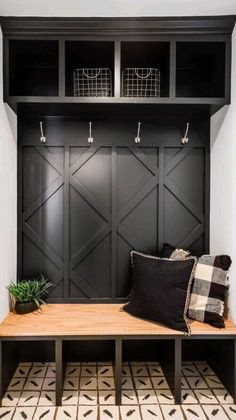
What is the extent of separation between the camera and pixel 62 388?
1951mm

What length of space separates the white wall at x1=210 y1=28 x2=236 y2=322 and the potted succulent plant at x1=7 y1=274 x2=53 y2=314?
1413mm

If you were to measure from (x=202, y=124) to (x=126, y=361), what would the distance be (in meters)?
2.06

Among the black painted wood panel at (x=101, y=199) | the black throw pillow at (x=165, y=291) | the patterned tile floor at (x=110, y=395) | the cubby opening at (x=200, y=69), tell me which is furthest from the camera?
the black painted wood panel at (x=101, y=199)

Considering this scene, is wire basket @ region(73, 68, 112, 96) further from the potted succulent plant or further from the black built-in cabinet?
the potted succulent plant

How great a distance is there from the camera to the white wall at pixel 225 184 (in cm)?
202

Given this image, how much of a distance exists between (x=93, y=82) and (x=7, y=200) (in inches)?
43.1

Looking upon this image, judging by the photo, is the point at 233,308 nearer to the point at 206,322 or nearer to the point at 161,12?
the point at 206,322

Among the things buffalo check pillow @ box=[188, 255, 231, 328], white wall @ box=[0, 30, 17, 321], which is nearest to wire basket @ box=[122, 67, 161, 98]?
white wall @ box=[0, 30, 17, 321]

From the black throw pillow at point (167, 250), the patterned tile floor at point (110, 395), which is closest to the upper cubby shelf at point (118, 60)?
the black throw pillow at point (167, 250)

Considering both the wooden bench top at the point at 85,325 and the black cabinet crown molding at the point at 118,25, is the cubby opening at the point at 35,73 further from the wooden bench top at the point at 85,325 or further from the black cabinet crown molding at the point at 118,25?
the wooden bench top at the point at 85,325

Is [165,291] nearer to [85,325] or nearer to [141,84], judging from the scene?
[85,325]

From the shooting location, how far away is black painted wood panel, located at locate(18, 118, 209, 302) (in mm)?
2383

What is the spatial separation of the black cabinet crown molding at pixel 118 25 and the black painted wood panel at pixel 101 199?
0.62m

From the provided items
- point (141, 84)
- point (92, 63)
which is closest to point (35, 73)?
point (92, 63)
